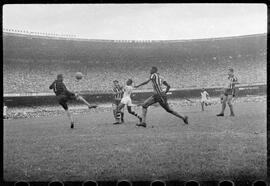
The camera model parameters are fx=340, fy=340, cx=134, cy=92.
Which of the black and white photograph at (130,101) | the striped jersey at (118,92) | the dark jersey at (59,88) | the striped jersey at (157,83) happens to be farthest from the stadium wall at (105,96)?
the striped jersey at (157,83)

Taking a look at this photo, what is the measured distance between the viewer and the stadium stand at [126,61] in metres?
26.9

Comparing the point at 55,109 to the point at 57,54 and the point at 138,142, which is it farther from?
the point at 138,142

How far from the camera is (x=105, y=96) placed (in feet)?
88.5

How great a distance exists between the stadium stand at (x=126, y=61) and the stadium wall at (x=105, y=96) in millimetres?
815

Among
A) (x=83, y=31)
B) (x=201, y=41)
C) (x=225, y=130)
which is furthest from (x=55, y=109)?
(x=225, y=130)

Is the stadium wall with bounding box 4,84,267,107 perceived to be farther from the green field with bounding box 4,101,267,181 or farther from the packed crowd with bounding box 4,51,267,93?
the green field with bounding box 4,101,267,181

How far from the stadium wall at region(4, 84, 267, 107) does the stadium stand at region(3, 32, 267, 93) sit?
815 millimetres

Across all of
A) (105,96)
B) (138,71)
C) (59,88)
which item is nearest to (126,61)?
(138,71)

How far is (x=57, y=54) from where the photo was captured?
27562mm

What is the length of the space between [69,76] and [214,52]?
12224 mm

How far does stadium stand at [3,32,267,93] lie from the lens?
26923 mm

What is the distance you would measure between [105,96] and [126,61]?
3871 mm

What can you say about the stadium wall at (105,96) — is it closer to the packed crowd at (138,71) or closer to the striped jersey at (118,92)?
the packed crowd at (138,71)

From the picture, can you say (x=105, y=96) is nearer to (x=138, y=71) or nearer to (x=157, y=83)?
(x=138, y=71)
